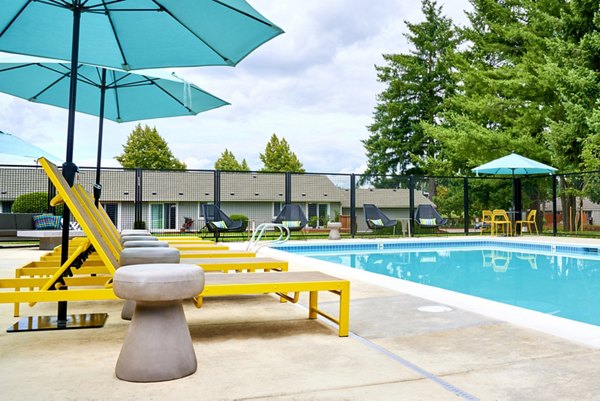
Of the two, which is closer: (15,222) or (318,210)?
(15,222)

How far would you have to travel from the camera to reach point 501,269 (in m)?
8.57

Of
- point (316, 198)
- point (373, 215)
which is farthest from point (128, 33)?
point (316, 198)

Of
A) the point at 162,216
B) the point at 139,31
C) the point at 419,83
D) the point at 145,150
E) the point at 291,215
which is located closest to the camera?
the point at 139,31

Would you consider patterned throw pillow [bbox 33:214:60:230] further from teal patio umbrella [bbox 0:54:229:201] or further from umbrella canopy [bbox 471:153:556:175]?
umbrella canopy [bbox 471:153:556:175]

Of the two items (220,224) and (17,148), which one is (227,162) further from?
(17,148)

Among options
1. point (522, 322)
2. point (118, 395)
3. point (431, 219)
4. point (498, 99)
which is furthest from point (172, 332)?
point (498, 99)

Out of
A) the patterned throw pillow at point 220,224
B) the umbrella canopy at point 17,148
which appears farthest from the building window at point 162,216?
the umbrella canopy at point 17,148

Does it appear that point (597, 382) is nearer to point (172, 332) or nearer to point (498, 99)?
point (172, 332)

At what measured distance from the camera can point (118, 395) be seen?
2119 millimetres

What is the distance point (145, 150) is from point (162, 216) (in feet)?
39.9

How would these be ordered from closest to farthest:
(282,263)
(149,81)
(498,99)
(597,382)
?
(597,382) < (282,263) < (149,81) < (498,99)

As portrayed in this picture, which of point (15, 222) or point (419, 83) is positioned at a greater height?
point (419, 83)

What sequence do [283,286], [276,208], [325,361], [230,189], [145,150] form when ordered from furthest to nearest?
[145,150], [276,208], [230,189], [283,286], [325,361]

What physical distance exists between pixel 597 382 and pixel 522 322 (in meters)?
1.27
